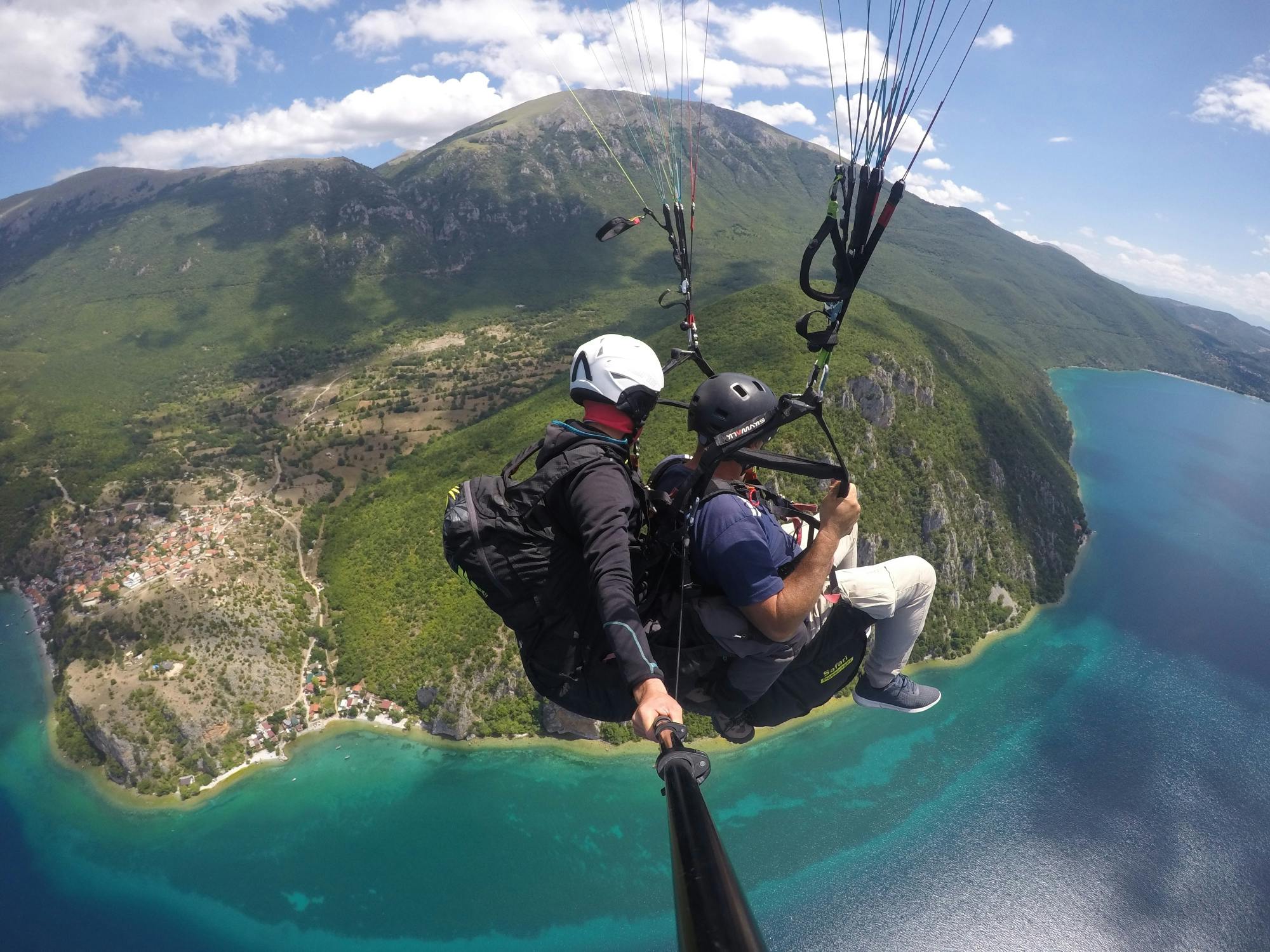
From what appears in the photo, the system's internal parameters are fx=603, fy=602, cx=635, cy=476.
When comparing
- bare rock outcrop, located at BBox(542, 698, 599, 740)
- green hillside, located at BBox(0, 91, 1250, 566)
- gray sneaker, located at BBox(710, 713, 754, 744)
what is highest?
green hillside, located at BBox(0, 91, 1250, 566)

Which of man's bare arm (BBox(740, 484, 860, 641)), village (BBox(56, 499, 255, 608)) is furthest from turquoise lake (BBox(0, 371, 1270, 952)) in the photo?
man's bare arm (BBox(740, 484, 860, 641))

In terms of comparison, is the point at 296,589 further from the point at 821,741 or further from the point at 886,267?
the point at 886,267

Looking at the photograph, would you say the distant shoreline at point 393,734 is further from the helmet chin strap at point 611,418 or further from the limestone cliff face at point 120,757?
the helmet chin strap at point 611,418

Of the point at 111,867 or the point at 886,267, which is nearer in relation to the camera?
the point at 111,867

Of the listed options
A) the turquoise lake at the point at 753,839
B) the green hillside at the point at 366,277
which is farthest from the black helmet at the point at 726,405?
the green hillside at the point at 366,277

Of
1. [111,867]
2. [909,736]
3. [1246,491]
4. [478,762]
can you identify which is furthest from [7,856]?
[1246,491]

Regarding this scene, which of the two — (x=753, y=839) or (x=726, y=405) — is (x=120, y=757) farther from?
(x=726, y=405)

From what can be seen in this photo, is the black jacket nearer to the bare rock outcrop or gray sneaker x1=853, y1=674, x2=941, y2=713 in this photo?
gray sneaker x1=853, y1=674, x2=941, y2=713
